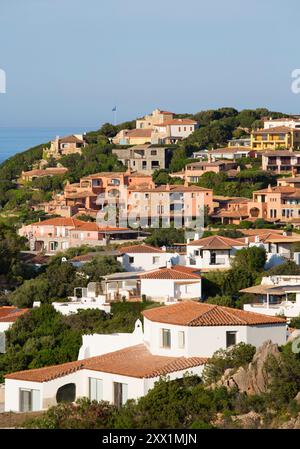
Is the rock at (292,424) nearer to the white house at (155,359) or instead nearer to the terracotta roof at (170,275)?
the white house at (155,359)

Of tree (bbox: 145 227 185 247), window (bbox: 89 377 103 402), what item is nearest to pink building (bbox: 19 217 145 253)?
tree (bbox: 145 227 185 247)

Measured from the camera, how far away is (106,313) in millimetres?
29625

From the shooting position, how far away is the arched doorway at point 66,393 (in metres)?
21.8

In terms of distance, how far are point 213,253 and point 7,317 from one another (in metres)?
7.75

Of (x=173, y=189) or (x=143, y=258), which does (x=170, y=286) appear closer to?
(x=143, y=258)

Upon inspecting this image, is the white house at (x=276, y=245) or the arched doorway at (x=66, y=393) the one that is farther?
the white house at (x=276, y=245)

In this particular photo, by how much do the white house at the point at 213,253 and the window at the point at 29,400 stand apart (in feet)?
46.0

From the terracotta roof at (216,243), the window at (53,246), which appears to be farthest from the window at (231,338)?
the window at (53,246)

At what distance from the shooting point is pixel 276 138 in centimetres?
6078

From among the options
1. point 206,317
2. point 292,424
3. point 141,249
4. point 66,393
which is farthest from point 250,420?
point 141,249

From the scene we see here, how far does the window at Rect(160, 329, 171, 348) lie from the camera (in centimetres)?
2228

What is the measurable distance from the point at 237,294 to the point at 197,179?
22.3 meters

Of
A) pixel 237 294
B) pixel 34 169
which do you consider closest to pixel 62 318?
pixel 237 294
